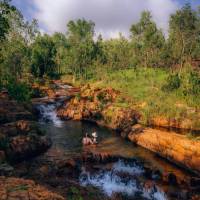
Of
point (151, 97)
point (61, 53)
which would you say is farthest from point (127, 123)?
point (61, 53)

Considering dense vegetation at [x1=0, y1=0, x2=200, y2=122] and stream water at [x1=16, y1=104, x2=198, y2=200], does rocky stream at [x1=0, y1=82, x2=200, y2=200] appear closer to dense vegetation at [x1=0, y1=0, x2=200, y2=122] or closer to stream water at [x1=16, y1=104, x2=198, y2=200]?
stream water at [x1=16, y1=104, x2=198, y2=200]

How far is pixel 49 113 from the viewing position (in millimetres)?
40156

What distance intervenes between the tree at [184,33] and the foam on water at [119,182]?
40278 mm

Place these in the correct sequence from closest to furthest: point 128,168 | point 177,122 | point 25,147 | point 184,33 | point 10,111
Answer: point 128,168 < point 25,147 < point 10,111 < point 177,122 < point 184,33

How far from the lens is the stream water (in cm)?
1711

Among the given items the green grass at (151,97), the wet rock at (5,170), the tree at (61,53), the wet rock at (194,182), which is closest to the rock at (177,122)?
the green grass at (151,97)

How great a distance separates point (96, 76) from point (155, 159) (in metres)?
45.8

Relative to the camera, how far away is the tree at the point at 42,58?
70.6 metres

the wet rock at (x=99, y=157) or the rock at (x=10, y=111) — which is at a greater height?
the rock at (x=10, y=111)

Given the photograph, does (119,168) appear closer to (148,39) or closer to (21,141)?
(21,141)

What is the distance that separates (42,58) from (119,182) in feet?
201

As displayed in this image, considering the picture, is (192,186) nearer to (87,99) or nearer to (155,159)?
(155,159)

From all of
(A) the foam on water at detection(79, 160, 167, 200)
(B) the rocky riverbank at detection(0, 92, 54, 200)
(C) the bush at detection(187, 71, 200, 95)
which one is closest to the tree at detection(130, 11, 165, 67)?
(C) the bush at detection(187, 71, 200, 95)

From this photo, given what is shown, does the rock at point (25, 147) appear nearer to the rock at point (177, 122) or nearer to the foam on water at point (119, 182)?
the foam on water at point (119, 182)
